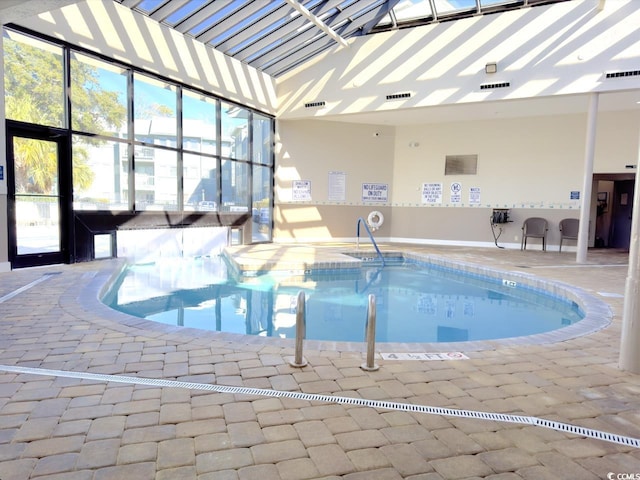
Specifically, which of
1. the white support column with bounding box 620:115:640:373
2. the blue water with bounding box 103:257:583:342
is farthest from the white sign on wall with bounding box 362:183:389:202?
the white support column with bounding box 620:115:640:373

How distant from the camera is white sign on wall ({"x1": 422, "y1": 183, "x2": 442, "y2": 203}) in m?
10.6

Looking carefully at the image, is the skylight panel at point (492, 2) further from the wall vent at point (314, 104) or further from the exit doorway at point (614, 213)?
the exit doorway at point (614, 213)

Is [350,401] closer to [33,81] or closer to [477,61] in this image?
[33,81]

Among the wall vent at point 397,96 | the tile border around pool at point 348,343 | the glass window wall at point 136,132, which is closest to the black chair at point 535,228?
the wall vent at point 397,96

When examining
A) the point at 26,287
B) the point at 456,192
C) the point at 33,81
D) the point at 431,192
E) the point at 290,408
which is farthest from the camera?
the point at 431,192

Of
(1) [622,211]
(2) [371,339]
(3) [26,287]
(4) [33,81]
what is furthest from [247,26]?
(1) [622,211]

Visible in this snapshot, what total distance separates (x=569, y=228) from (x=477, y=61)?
4.28 meters

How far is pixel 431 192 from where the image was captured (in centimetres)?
1066

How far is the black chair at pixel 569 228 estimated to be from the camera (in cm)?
921

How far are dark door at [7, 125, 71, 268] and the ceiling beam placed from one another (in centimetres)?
423

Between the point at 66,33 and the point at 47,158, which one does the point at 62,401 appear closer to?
the point at 47,158

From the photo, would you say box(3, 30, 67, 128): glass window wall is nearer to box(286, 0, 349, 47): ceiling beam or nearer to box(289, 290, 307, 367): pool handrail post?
box(286, 0, 349, 47): ceiling beam

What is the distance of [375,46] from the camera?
925 cm

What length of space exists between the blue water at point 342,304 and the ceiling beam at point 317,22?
457 centimetres
